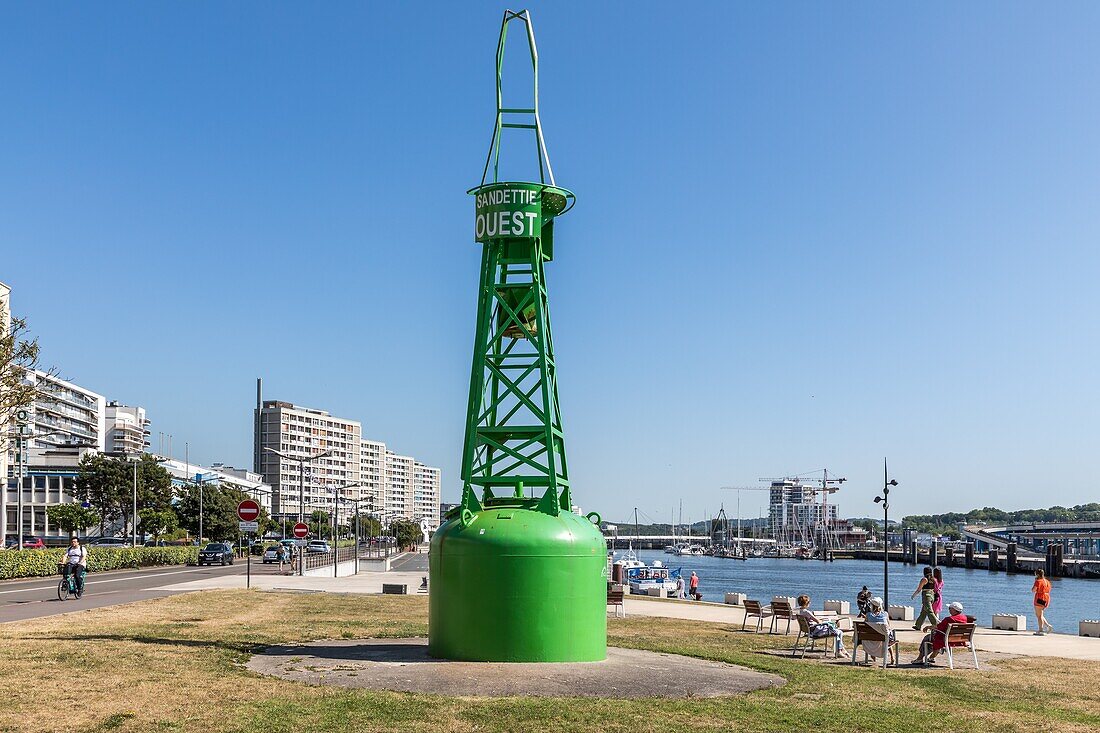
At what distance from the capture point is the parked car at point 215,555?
2482 inches

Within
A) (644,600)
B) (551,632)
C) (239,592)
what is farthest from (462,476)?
(644,600)

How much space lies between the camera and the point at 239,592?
34406 millimetres

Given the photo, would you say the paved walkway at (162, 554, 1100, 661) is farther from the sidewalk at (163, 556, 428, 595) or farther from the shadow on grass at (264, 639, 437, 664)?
the shadow on grass at (264, 639, 437, 664)

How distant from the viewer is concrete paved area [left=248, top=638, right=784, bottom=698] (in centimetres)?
1271

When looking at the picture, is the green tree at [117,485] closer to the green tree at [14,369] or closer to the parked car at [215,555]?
the parked car at [215,555]

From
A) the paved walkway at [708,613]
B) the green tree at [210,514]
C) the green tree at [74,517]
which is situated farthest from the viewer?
the green tree at [210,514]

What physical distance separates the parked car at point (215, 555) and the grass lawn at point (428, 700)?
45.4 meters

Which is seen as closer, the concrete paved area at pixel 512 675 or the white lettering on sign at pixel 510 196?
the concrete paved area at pixel 512 675

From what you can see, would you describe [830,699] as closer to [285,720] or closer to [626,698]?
[626,698]

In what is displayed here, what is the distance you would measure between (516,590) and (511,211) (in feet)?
18.6

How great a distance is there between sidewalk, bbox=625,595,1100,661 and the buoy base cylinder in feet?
31.7

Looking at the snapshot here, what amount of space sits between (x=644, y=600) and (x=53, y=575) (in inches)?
969

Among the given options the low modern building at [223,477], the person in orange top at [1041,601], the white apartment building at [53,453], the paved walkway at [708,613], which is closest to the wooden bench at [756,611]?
the paved walkway at [708,613]

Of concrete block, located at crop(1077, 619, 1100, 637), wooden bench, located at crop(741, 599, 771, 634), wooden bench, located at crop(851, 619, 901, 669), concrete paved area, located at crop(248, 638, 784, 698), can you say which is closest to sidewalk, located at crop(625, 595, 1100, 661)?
wooden bench, located at crop(741, 599, 771, 634)
